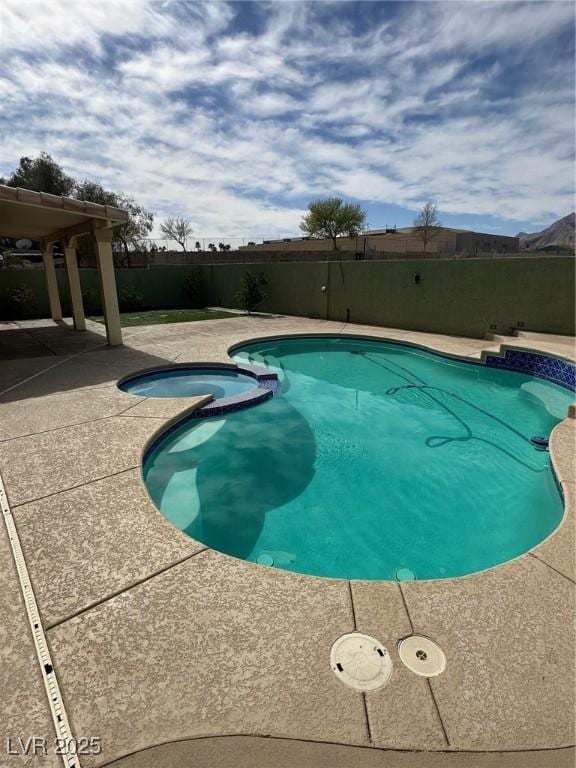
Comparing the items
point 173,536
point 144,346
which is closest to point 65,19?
point 144,346

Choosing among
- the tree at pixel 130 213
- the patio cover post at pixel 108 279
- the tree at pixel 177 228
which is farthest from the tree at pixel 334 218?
the patio cover post at pixel 108 279

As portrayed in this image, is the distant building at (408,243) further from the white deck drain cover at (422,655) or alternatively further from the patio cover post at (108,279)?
the white deck drain cover at (422,655)

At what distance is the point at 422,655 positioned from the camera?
180 centimetres

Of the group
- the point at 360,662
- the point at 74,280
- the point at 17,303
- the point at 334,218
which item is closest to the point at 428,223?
the point at 334,218

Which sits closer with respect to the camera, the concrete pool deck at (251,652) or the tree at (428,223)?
the concrete pool deck at (251,652)

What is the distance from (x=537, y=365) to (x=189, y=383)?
7.10 metres

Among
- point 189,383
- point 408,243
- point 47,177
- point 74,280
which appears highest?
point 47,177

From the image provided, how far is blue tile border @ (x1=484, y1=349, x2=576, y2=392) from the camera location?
6.96 meters

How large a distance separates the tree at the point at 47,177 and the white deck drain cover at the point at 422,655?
91.1 feet

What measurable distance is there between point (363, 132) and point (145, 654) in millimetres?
13120

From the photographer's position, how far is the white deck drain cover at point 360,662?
1.68 meters

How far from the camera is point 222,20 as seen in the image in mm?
6441

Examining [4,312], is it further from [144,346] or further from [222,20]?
[222,20]

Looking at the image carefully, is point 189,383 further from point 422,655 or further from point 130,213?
point 130,213
